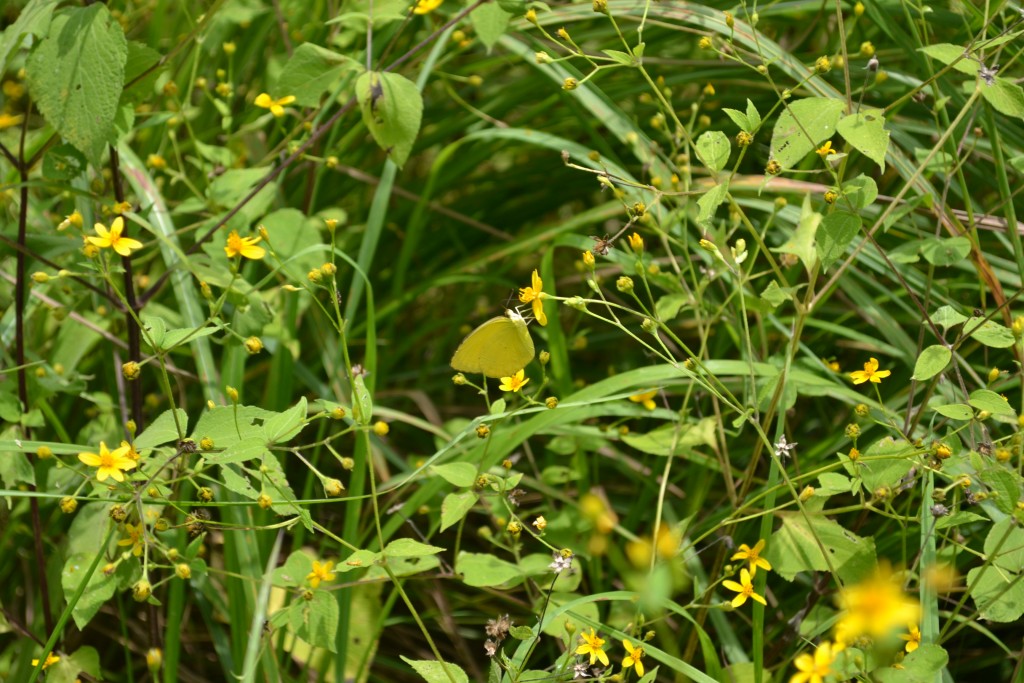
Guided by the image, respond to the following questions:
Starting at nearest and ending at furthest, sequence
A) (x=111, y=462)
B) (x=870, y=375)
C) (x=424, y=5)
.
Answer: (x=111, y=462)
(x=870, y=375)
(x=424, y=5)

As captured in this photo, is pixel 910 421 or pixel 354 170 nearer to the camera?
pixel 910 421

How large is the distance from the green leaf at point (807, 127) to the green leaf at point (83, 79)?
1113mm

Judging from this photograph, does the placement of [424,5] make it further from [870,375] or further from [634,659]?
[634,659]

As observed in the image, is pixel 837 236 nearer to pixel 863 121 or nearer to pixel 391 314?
pixel 863 121

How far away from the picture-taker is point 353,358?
2.52 meters

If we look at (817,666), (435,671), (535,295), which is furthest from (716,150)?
→ (435,671)

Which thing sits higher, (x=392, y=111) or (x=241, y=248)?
(x=392, y=111)

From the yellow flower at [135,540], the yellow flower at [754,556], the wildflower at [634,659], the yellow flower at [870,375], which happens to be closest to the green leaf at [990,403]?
the yellow flower at [870,375]

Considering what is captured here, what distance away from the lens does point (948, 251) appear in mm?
1635

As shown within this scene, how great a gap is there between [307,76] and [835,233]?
1.09m

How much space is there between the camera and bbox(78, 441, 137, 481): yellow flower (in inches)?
50.8

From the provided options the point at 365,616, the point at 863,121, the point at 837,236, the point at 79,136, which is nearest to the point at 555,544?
the point at 365,616

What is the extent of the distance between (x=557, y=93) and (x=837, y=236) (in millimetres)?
1055

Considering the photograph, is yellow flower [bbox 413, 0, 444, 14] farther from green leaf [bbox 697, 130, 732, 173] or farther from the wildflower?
the wildflower
